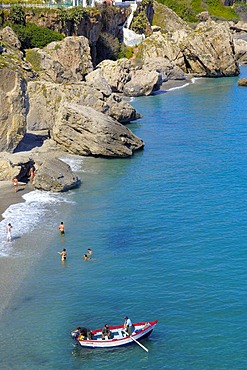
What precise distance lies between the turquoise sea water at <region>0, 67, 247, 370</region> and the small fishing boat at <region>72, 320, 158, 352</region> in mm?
402

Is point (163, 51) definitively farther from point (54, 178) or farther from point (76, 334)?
point (76, 334)

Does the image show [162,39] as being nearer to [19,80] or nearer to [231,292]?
[19,80]

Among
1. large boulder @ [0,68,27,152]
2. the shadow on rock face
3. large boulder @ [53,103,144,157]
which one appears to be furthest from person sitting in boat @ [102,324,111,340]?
the shadow on rock face

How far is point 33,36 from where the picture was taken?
109062 millimetres

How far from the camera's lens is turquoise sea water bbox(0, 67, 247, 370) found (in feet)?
99.5

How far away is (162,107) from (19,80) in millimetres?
39398

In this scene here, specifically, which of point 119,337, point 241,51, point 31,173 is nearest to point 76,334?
point 119,337

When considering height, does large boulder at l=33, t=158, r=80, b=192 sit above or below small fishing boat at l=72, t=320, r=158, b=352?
above

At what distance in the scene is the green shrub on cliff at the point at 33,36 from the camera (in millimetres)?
107375

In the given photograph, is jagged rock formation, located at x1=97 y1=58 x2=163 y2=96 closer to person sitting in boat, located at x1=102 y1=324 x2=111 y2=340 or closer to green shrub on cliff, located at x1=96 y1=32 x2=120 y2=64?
green shrub on cliff, located at x1=96 y1=32 x2=120 y2=64

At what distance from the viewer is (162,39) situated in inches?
5261

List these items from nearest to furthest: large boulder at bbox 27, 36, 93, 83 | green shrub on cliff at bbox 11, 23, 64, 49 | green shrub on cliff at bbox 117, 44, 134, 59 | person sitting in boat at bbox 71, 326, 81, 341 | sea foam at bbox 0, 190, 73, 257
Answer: person sitting in boat at bbox 71, 326, 81, 341 < sea foam at bbox 0, 190, 73, 257 < large boulder at bbox 27, 36, 93, 83 < green shrub on cliff at bbox 11, 23, 64, 49 < green shrub on cliff at bbox 117, 44, 134, 59

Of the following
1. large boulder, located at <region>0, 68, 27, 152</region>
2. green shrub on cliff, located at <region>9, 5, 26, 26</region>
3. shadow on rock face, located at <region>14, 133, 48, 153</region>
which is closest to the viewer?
large boulder, located at <region>0, 68, 27, 152</region>

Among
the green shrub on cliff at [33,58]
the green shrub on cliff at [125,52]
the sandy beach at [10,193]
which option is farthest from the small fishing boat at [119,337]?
Result: the green shrub on cliff at [125,52]
